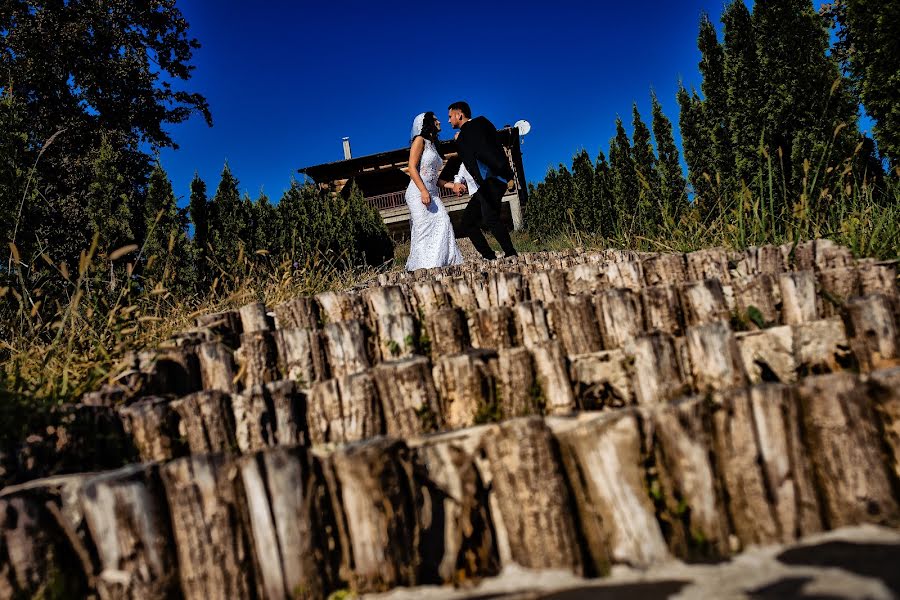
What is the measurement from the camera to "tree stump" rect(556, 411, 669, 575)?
3.81ft

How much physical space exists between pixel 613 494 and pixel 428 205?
5.38m

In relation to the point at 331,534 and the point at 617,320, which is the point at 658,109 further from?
the point at 331,534

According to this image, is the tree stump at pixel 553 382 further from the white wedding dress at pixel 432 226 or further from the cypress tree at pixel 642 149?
the cypress tree at pixel 642 149

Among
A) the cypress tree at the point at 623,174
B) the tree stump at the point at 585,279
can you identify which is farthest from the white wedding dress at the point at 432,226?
the cypress tree at the point at 623,174

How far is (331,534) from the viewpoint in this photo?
1249 mm

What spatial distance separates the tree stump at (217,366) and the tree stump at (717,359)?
63.3 inches

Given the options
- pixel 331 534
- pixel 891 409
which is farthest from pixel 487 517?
pixel 891 409

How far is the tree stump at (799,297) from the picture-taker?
180 cm

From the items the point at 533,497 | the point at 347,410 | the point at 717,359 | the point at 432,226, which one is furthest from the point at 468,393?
the point at 432,226

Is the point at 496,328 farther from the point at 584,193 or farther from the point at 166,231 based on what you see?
the point at 584,193

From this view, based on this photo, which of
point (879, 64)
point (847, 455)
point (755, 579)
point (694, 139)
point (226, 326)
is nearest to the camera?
point (755, 579)

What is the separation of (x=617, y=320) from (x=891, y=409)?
0.85 meters

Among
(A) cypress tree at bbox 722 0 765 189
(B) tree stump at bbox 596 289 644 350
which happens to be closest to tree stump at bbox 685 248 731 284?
(B) tree stump at bbox 596 289 644 350

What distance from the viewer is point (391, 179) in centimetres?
2578
